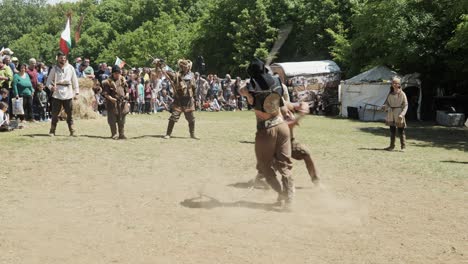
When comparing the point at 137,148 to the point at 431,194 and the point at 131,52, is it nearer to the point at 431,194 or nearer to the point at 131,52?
the point at 431,194

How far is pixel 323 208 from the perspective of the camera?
7.71 m

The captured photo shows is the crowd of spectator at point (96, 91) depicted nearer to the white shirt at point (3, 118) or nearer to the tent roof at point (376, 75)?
the white shirt at point (3, 118)

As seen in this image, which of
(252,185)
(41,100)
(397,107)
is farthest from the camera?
(41,100)

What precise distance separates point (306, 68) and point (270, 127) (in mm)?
23903

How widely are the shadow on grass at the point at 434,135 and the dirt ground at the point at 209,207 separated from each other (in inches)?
121

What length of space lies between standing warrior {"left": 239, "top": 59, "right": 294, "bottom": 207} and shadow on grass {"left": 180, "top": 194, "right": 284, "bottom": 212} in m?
0.25

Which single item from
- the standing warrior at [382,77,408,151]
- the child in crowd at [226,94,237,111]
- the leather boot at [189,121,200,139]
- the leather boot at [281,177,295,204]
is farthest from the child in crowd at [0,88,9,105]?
the child in crowd at [226,94,237,111]

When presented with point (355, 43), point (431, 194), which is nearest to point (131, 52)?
point (355, 43)

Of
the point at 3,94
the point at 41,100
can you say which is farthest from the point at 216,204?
the point at 41,100

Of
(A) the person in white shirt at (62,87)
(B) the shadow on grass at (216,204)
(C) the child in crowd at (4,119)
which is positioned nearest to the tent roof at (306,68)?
(C) the child in crowd at (4,119)

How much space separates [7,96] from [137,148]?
5.77 m

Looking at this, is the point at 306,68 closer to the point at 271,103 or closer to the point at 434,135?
the point at 434,135

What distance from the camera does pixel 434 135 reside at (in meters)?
19.9

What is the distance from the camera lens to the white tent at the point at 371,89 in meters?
26.2
